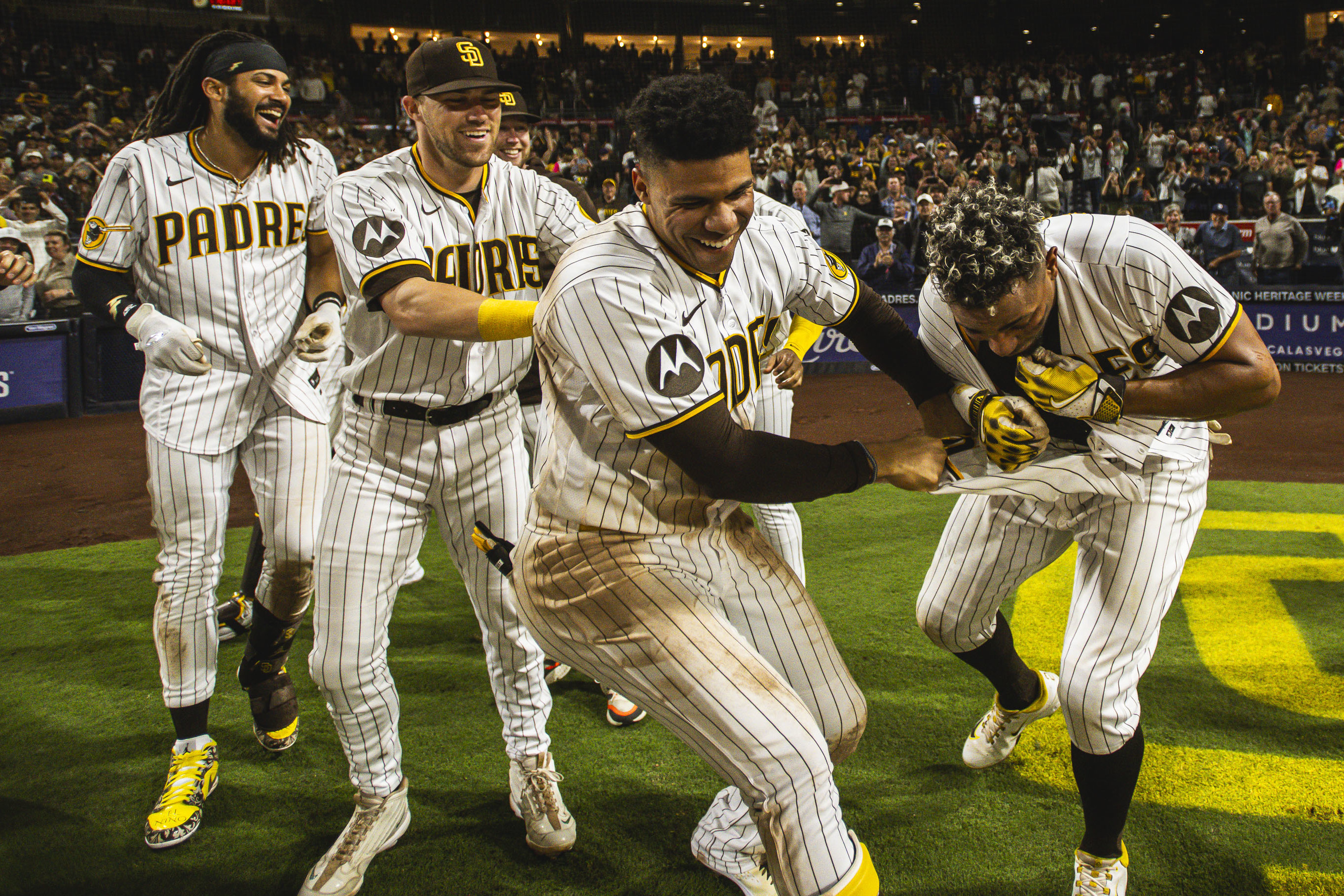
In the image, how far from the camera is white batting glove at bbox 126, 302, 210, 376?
2.87 m

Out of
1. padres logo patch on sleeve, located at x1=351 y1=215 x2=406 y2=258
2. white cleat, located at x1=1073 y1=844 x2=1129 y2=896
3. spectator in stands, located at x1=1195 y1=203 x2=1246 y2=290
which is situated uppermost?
spectator in stands, located at x1=1195 y1=203 x2=1246 y2=290

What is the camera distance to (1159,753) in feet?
10.6

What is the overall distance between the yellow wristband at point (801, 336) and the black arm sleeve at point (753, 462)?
137cm

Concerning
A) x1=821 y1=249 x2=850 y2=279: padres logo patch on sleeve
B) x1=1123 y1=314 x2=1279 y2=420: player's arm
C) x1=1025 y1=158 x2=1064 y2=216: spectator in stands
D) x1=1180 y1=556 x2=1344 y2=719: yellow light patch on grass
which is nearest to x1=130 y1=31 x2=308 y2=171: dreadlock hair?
x1=821 y1=249 x2=850 y2=279: padres logo patch on sleeve

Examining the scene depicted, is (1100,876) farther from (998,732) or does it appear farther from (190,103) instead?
(190,103)

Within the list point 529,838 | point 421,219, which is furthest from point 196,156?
point 529,838

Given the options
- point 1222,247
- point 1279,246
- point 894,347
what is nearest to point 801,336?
point 894,347

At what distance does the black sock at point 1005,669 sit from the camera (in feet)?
10.00

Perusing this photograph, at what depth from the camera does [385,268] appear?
2.52 meters

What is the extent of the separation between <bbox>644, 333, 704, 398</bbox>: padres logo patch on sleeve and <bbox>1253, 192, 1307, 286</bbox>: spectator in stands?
11.6 meters

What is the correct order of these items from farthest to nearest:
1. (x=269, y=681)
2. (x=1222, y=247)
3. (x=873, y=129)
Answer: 1. (x=873, y=129)
2. (x=1222, y=247)
3. (x=269, y=681)

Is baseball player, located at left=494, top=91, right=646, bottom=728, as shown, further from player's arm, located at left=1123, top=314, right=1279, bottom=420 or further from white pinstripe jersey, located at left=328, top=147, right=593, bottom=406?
Result: player's arm, located at left=1123, top=314, right=1279, bottom=420

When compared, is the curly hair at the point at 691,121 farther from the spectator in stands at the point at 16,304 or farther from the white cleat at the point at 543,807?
the spectator in stands at the point at 16,304

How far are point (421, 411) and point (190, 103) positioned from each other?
5.03 feet
